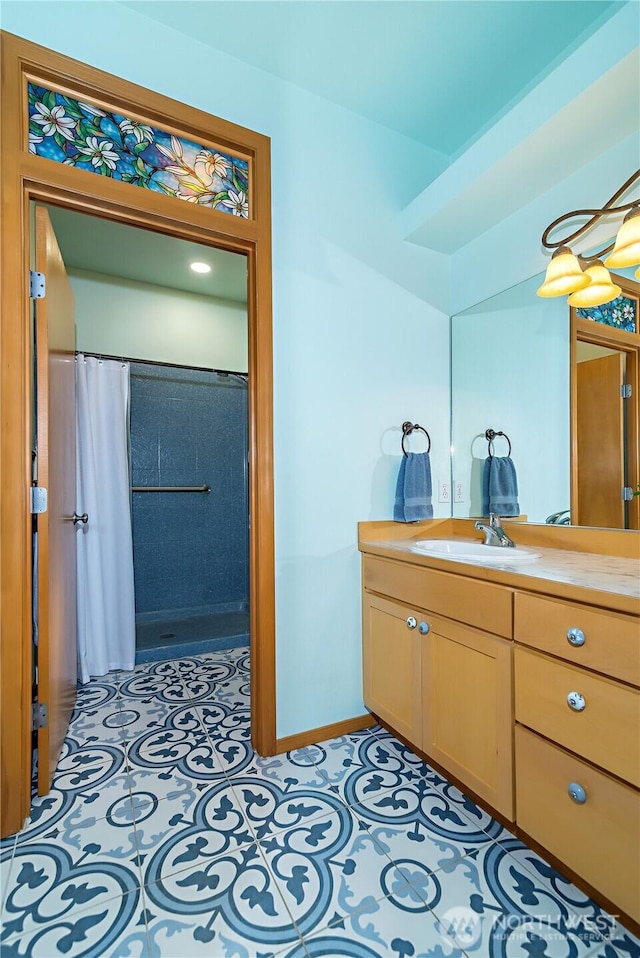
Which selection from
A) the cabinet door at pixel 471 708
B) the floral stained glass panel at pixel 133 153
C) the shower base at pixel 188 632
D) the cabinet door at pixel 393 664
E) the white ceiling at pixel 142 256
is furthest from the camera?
the shower base at pixel 188 632

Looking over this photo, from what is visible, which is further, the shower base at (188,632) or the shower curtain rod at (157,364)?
the shower curtain rod at (157,364)

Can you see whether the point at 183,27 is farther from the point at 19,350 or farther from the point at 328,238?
the point at 19,350

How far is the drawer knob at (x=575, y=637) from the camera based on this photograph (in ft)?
3.56

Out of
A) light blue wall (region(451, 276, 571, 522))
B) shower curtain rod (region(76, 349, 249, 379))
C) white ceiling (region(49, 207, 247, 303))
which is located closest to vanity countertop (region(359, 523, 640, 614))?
light blue wall (region(451, 276, 571, 522))

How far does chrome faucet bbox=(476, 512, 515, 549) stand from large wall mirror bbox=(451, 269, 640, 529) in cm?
16

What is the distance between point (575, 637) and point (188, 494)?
9.70ft

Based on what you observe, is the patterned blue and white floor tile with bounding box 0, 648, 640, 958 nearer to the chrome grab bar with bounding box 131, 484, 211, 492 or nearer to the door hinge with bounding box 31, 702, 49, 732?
the door hinge with bounding box 31, 702, 49, 732

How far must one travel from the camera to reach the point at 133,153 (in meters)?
1.55

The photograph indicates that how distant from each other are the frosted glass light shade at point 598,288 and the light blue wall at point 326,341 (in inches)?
28.8

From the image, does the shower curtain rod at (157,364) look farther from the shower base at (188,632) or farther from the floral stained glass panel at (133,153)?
the shower base at (188,632)

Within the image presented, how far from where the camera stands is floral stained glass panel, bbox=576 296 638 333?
4.97 ft

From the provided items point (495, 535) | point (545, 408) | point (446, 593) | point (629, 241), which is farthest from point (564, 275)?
point (446, 593)

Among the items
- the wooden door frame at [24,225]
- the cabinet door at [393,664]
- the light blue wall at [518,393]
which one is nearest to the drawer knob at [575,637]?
the cabinet door at [393,664]

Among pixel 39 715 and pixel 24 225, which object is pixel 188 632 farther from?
pixel 24 225
